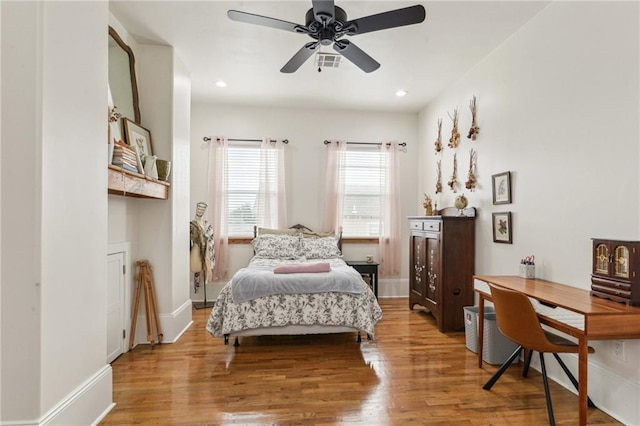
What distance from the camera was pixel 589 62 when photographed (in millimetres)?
2271

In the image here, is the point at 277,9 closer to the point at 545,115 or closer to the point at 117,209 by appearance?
the point at 117,209

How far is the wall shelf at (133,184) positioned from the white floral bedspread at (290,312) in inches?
45.6

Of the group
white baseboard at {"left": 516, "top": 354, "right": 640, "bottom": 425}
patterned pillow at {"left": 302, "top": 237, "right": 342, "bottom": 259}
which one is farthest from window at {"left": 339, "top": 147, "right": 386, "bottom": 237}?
white baseboard at {"left": 516, "top": 354, "right": 640, "bottom": 425}

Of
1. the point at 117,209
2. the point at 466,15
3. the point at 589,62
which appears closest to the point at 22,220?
the point at 117,209

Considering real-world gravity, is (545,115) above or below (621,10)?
below

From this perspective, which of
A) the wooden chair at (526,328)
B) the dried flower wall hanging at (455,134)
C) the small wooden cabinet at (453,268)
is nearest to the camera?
the wooden chair at (526,328)

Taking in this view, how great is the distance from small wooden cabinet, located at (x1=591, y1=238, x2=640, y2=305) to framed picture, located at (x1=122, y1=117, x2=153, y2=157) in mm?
3553

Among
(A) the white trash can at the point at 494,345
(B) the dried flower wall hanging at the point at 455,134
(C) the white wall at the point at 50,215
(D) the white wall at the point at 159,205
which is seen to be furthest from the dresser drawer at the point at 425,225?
(C) the white wall at the point at 50,215

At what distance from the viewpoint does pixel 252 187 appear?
16.4ft

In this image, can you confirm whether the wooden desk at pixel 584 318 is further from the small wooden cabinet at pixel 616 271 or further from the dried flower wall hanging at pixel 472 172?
the dried flower wall hanging at pixel 472 172

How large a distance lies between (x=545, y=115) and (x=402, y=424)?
267cm

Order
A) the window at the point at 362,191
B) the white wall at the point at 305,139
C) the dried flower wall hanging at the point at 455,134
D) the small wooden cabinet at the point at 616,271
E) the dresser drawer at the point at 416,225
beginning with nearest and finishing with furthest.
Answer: the small wooden cabinet at the point at 616,271 < the dried flower wall hanging at the point at 455,134 < the dresser drawer at the point at 416,225 < the white wall at the point at 305,139 < the window at the point at 362,191

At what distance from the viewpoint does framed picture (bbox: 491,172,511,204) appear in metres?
3.08

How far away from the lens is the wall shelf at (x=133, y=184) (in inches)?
91.7
